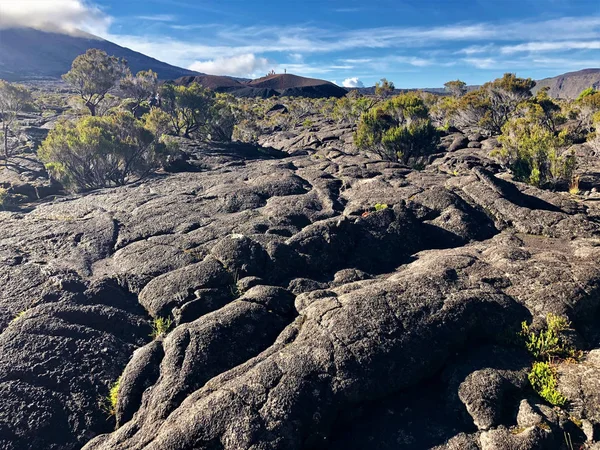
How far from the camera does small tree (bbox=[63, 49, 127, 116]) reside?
72250mm

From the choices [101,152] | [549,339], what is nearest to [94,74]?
[101,152]

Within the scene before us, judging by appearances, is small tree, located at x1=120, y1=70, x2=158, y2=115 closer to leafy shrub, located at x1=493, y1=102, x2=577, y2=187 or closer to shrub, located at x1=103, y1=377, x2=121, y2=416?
leafy shrub, located at x1=493, y1=102, x2=577, y2=187

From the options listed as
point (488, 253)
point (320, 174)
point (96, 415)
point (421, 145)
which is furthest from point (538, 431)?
point (421, 145)

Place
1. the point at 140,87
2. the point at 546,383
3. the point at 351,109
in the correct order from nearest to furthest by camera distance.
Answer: the point at 546,383
the point at 140,87
the point at 351,109

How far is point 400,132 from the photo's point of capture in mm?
43094

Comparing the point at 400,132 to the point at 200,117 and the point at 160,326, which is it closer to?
the point at 160,326

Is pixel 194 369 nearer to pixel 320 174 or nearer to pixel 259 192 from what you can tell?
pixel 259 192

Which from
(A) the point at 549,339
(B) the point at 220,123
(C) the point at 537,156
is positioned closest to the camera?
(A) the point at 549,339

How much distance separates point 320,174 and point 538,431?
2720cm

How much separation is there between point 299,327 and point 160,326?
5746 millimetres

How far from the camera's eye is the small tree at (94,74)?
72.2 metres

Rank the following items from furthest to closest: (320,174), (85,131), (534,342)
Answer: (85,131) → (320,174) → (534,342)

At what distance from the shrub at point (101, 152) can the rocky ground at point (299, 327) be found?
1778 cm

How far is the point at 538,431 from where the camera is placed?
8695 mm
